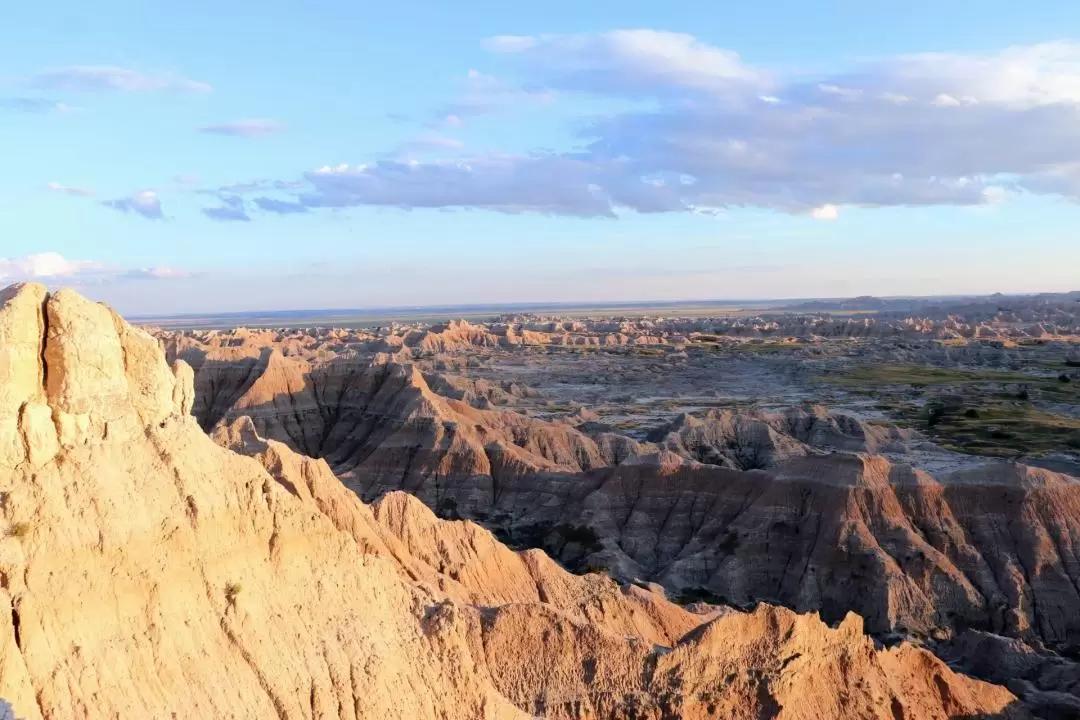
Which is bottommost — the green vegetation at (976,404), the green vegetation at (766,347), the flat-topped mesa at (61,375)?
the green vegetation at (976,404)

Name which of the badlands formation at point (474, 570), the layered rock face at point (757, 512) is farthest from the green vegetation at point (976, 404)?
the layered rock face at point (757, 512)

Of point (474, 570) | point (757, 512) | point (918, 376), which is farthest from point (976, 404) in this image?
point (474, 570)

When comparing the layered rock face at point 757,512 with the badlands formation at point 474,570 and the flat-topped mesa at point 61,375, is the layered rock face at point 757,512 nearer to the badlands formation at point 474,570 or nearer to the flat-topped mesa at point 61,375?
the badlands formation at point 474,570

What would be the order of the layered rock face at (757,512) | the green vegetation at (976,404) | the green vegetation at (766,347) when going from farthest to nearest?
the green vegetation at (766,347) → the green vegetation at (976,404) → the layered rock face at (757,512)

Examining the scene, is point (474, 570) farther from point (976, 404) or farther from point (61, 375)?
point (976, 404)

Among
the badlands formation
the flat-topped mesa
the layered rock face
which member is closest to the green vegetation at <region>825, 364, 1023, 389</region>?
the layered rock face

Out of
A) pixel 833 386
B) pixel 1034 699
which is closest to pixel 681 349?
pixel 833 386
